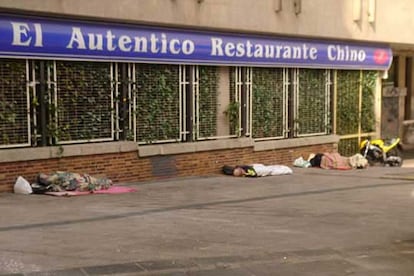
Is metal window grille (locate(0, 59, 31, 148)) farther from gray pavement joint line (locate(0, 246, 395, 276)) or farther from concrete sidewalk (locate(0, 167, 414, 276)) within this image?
gray pavement joint line (locate(0, 246, 395, 276))

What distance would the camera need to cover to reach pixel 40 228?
7832 mm

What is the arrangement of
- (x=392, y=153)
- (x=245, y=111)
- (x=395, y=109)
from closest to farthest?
(x=245, y=111)
(x=392, y=153)
(x=395, y=109)

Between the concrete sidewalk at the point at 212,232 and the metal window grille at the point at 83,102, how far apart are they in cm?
140

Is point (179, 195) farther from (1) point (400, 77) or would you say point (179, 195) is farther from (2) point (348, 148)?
(1) point (400, 77)

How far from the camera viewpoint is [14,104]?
10961 millimetres

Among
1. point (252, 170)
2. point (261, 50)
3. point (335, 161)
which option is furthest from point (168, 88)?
point (335, 161)

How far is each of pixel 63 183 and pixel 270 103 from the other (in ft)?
20.9

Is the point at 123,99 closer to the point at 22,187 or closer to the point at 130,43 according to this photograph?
the point at 130,43

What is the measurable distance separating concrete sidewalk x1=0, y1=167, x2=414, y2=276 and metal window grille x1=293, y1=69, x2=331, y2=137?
14.2 feet

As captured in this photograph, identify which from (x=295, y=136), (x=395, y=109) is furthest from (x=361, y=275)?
(x=395, y=109)

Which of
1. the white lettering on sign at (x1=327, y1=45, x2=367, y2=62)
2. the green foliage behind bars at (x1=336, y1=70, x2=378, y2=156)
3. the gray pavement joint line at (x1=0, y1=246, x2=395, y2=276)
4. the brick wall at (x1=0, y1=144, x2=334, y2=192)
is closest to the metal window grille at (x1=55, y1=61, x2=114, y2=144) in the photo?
the brick wall at (x1=0, y1=144, x2=334, y2=192)

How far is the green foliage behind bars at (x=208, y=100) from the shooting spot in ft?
45.8

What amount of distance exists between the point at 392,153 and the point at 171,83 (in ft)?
25.1

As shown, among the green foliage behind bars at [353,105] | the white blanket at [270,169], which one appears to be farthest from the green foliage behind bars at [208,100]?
the green foliage behind bars at [353,105]
